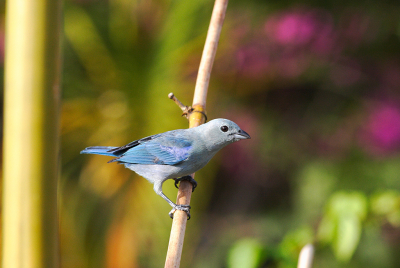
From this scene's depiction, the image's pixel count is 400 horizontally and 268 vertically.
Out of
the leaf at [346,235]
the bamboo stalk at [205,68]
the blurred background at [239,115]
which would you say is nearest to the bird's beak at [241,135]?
the bamboo stalk at [205,68]

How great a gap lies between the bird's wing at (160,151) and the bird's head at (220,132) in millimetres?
141

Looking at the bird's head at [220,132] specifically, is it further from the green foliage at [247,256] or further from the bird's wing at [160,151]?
the green foliage at [247,256]

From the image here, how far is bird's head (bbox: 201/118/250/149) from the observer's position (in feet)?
7.58

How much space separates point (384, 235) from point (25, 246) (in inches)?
183

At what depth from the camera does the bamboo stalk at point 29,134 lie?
81 centimetres

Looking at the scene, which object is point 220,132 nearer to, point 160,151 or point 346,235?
point 160,151

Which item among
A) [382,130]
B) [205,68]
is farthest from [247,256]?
[382,130]

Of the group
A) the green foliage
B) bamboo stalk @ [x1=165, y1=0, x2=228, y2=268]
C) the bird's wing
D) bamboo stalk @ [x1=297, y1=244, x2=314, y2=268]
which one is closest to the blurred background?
the bird's wing

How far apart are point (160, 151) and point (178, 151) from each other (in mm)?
179

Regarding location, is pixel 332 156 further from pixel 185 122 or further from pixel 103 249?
pixel 103 249

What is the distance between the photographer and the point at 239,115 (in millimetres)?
4730

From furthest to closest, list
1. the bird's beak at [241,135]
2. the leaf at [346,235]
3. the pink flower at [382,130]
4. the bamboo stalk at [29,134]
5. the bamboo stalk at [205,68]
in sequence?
the pink flower at [382,130], the bird's beak at [241,135], the bamboo stalk at [205,68], the leaf at [346,235], the bamboo stalk at [29,134]

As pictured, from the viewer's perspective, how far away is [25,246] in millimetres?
818

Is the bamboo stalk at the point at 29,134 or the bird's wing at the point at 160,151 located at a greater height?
the bird's wing at the point at 160,151
